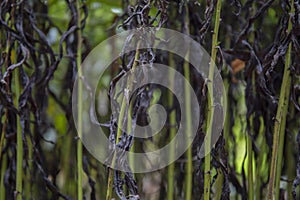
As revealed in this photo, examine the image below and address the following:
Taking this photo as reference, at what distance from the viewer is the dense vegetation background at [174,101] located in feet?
2.02

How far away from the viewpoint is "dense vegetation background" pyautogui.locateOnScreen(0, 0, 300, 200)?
2.02ft

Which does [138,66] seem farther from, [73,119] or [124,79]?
[73,119]

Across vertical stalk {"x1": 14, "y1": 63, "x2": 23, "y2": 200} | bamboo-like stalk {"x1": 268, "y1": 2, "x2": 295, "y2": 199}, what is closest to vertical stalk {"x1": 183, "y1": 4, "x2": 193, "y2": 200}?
bamboo-like stalk {"x1": 268, "y1": 2, "x2": 295, "y2": 199}

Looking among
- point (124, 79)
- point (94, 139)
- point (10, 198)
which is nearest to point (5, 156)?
point (10, 198)

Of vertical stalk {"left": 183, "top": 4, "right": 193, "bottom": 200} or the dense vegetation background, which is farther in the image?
vertical stalk {"left": 183, "top": 4, "right": 193, "bottom": 200}

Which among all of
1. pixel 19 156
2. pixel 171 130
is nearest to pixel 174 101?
pixel 171 130

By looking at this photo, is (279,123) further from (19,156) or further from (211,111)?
(19,156)

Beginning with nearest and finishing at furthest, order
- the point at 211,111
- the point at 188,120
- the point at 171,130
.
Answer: the point at 211,111
the point at 188,120
the point at 171,130

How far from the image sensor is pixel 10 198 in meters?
0.81

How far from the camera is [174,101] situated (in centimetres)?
88

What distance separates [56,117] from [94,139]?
0.26m

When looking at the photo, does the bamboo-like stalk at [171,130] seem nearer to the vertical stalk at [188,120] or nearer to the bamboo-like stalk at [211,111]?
the vertical stalk at [188,120]

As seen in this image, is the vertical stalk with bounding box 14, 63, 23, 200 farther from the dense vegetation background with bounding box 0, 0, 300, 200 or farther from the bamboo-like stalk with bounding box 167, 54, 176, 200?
the bamboo-like stalk with bounding box 167, 54, 176, 200

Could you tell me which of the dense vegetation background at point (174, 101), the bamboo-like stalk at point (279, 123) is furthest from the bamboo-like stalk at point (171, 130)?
the bamboo-like stalk at point (279, 123)
